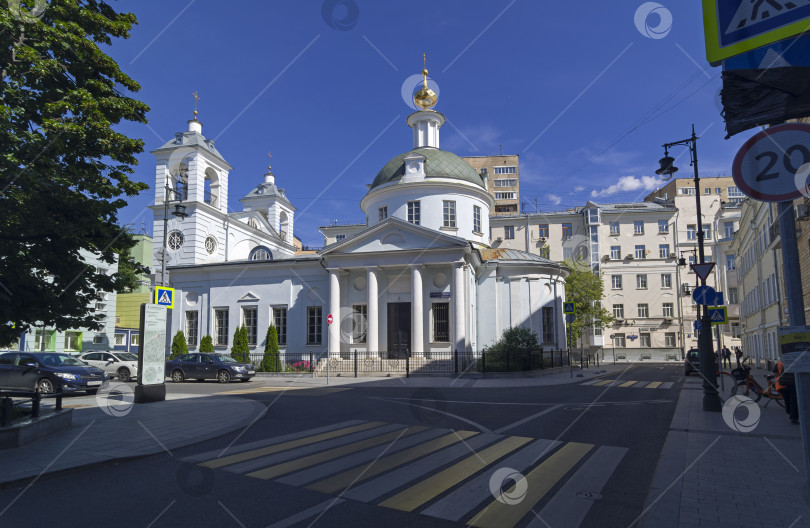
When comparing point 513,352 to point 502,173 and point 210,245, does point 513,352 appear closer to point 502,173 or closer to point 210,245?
point 210,245

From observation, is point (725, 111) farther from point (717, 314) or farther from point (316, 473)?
point (717, 314)

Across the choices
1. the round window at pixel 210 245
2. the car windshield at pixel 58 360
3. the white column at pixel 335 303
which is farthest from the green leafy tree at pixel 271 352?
the round window at pixel 210 245

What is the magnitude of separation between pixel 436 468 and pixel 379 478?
2.88ft

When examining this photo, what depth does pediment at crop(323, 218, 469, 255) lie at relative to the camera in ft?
91.5

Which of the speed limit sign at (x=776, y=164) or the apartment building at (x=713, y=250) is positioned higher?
the apartment building at (x=713, y=250)

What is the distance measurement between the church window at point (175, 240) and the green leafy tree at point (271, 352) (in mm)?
14628

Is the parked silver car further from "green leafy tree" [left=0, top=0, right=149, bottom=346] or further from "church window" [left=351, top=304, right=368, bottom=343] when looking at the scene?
"green leafy tree" [left=0, top=0, right=149, bottom=346]

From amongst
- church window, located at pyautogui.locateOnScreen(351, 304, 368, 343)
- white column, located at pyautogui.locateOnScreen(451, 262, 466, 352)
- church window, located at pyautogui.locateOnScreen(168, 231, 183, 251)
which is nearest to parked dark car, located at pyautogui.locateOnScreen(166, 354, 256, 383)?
church window, located at pyautogui.locateOnScreen(351, 304, 368, 343)

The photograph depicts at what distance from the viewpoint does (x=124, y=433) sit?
920 centimetres

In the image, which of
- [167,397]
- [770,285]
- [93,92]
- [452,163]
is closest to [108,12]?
[93,92]

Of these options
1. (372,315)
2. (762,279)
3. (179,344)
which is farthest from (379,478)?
(762,279)

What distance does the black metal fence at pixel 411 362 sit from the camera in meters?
24.3

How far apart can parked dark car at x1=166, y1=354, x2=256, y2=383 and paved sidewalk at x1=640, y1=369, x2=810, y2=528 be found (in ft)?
62.8

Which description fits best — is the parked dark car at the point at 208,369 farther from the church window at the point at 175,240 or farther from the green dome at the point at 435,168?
the church window at the point at 175,240
